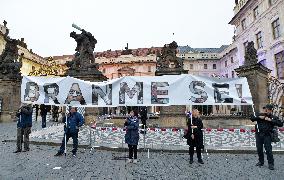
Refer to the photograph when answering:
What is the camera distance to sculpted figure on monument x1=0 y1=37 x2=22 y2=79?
74.5 ft

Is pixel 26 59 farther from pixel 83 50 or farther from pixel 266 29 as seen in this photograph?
pixel 266 29

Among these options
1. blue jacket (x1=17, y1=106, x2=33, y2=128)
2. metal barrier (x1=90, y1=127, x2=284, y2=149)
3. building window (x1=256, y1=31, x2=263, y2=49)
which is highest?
building window (x1=256, y1=31, x2=263, y2=49)

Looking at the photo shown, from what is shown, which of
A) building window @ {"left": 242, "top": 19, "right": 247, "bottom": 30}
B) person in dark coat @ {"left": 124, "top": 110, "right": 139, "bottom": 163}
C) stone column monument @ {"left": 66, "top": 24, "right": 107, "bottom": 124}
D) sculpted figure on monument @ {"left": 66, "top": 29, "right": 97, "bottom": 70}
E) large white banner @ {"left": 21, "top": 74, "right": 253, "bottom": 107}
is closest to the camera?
person in dark coat @ {"left": 124, "top": 110, "right": 139, "bottom": 163}

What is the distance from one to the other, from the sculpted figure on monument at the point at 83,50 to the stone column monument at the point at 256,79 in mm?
9976

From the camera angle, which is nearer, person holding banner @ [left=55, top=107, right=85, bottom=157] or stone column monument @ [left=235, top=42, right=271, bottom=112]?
person holding banner @ [left=55, top=107, right=85, bottom=157]

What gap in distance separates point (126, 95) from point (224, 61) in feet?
193

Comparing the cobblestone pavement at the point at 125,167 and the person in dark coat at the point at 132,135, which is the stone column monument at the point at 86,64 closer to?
the cobblestone pavement at the point at 125,167

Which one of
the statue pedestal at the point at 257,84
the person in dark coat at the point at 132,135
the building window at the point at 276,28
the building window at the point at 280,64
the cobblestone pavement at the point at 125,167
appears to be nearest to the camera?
the cobblestone pavement at the point at 125,167

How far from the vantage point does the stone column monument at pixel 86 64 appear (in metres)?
17.0

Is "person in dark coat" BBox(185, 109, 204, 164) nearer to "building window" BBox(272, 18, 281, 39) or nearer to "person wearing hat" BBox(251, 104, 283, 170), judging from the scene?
"person wearing hat" BBox(251, 104, 283, 170)

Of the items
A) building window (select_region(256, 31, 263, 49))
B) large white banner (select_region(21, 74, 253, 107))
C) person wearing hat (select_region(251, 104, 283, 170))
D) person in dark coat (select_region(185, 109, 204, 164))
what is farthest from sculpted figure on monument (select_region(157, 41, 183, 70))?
building window (select_region(256, 31, 263, 49))

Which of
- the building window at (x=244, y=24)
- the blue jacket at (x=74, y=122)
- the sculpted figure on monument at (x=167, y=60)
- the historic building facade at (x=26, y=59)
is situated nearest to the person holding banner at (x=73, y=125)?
the blue jacket at (x=74, y=122)

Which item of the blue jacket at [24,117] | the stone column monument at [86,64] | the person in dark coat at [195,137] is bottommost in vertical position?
the person in dark coat at [195,137]

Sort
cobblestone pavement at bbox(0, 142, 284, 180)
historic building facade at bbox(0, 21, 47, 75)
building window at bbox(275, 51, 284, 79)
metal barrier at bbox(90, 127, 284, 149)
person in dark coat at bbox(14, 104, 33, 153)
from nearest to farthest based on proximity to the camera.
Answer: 1. cobblestone pavement at bbox(0, 142, 284, 180)
2. person in dark coat at bbox(14, 104, 33, 153)
3. metal barrier at bbox(90, 127, 284, 149)
4. building window at bbox(275, 51, 284, 79)
5. historic building facade at bbox(0, 21, 47, 75)
